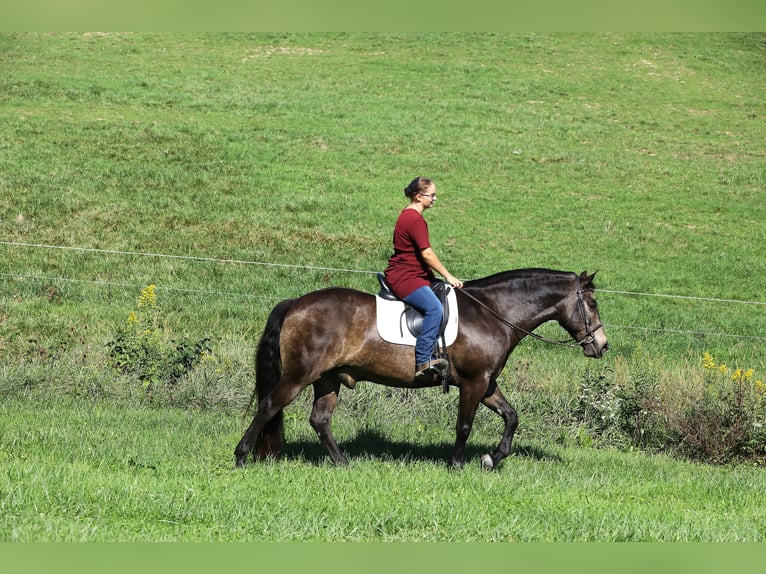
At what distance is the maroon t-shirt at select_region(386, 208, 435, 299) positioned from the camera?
9688 mm

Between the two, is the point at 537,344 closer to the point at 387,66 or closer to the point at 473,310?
the point at 473,310

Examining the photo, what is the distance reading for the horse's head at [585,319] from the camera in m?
10.7

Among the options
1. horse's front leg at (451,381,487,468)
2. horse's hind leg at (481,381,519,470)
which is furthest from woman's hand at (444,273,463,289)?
horse's hind leg at (481,381,519,470)

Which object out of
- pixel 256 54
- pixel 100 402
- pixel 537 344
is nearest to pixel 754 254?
pixel 537 344

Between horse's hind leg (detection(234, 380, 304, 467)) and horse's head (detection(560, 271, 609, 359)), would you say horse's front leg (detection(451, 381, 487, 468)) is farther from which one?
horse's hind leg (detection(234, 380, 304, 467))

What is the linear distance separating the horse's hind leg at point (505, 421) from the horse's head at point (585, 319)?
112cm

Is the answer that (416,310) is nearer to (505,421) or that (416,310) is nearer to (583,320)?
(505,421)

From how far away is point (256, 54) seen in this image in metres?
45.4

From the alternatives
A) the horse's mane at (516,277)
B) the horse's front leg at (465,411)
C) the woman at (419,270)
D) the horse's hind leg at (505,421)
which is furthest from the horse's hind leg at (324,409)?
the horse's mane at (516,277)

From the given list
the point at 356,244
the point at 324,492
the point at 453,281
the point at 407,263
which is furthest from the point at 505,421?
the point at 356,244

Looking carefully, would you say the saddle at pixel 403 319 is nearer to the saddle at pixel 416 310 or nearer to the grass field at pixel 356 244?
the saddle at pixel 416 310

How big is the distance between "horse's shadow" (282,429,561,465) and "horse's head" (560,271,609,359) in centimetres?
160

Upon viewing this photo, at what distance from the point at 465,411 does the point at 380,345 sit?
1.32 meters

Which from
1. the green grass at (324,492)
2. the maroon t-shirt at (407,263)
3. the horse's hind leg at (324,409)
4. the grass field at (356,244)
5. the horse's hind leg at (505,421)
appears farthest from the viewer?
the horse's hind leg at (505,421)
